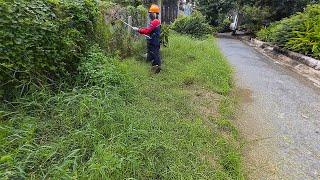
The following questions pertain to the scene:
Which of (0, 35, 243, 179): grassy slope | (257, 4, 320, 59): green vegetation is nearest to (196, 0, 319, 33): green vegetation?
(257, 4, 320, 59): green vegetation

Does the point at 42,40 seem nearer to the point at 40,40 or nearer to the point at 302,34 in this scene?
the point at 40,40

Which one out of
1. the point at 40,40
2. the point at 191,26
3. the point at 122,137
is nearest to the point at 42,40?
the point at 40,40

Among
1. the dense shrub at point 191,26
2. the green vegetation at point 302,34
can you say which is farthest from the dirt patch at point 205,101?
the dense shrub at point 191,26

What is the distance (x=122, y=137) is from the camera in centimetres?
327

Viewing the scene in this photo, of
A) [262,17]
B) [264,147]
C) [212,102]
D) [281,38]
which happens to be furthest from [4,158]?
[262,17]

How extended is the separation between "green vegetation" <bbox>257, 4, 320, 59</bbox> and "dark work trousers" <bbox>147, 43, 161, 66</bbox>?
5.27 metres

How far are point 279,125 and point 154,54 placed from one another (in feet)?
10.6

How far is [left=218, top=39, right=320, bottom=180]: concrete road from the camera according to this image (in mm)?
3631

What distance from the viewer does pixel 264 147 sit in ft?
13.4

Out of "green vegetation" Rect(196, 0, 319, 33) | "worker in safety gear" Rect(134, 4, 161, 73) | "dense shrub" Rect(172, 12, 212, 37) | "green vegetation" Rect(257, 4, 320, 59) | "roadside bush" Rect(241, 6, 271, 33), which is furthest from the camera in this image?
"roadside bush" Rect(241, 6, 271, 33)

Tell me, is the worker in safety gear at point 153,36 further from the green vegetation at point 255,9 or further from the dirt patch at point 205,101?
the green vegetation at point 255,9

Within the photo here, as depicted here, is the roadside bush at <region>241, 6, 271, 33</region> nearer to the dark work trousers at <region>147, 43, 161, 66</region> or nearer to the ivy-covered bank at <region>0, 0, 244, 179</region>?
the dark work trousers at <region>147, 43, 161, 66</region>

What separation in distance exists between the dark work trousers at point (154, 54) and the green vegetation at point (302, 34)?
5.27 metres

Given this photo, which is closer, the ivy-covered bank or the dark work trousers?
the ivy-covered bank
